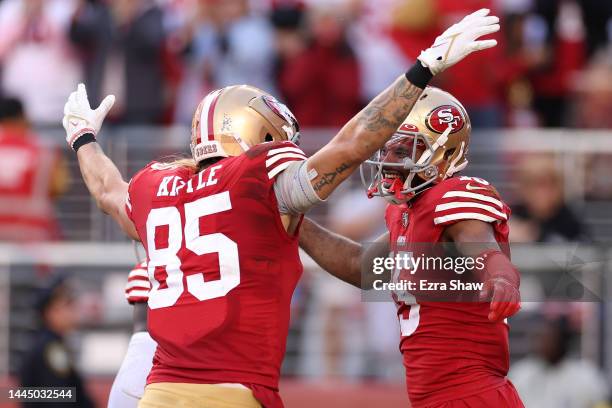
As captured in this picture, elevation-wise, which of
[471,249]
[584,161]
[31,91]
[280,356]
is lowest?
[280,356]

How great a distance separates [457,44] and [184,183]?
3.96 feet

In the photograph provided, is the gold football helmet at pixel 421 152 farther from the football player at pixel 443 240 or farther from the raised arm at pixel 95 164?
the raised arm at pixel 95 164

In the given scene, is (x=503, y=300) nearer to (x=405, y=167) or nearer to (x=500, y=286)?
(x=500, y=286)

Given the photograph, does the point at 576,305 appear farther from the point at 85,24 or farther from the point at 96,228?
the point at 85,24

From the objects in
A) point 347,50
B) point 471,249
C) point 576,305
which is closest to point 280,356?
point 471,249

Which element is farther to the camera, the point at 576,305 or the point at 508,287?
the point at 576,305

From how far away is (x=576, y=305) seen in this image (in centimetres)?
995

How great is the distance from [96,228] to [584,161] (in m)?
3.64

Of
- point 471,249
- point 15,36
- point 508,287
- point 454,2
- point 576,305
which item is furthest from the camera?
point 15,36

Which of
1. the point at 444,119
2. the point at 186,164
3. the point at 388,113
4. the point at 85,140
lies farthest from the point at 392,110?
the point at 85,140

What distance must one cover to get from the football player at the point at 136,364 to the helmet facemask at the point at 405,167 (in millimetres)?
1117

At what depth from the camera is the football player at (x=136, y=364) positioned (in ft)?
20.3

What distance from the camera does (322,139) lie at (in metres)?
10.4

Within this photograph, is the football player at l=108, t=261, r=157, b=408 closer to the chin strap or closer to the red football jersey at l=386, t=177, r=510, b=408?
the red football jersey at l=386, t=177, r=510, b=408
